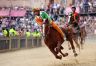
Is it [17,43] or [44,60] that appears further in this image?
[17,43]

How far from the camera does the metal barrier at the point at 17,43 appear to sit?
59.0ft

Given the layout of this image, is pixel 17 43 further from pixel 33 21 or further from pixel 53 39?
Result: pixel 33 21

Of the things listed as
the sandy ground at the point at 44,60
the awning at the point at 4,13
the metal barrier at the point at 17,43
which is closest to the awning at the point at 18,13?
the awning at the point at 4,13

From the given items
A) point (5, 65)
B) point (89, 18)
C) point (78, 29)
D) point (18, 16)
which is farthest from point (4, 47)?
point (18, 16)

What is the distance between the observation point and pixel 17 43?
19812mm

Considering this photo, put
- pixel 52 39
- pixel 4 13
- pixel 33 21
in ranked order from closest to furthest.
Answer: pixel 52 39, pixel 33 21, pixel 4 13

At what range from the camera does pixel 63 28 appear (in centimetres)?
1391

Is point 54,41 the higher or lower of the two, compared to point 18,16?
higher

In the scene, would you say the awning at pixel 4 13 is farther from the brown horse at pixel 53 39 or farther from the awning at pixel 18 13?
the brown horse at pixel 53 39

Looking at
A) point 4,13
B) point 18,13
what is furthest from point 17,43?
point 4,13

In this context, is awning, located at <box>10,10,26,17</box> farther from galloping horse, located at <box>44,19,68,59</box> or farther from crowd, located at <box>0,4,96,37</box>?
galloping horse, located at <box>44,19,68,59</box>

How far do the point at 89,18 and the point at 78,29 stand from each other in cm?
1333

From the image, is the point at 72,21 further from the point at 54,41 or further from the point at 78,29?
the point at 54,41

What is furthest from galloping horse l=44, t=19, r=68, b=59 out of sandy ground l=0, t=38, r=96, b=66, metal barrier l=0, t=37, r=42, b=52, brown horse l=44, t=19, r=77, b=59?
metal barrier l=0, t=37, r=42, b=52
